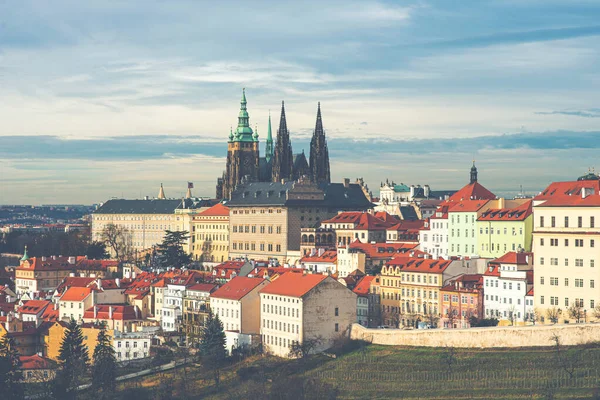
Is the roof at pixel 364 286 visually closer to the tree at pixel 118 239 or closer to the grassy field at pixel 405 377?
the grassy field at pixel 405 377

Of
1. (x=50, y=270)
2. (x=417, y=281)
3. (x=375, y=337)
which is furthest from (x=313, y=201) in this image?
(x=375, y=337)

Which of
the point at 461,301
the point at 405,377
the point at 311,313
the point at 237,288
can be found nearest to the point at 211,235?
the point at 237,288

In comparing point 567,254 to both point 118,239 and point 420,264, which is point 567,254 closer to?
point 420,264

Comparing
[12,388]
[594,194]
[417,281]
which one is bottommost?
[12,388]

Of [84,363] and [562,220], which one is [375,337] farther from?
[84,363]

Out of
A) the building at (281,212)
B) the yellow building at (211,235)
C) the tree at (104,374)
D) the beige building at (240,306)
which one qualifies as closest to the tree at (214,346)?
the beige building at (240,306)

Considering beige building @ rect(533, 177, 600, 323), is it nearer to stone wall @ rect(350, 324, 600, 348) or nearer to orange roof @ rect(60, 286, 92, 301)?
stone wall @ rect(350, 324, 600, 348)
